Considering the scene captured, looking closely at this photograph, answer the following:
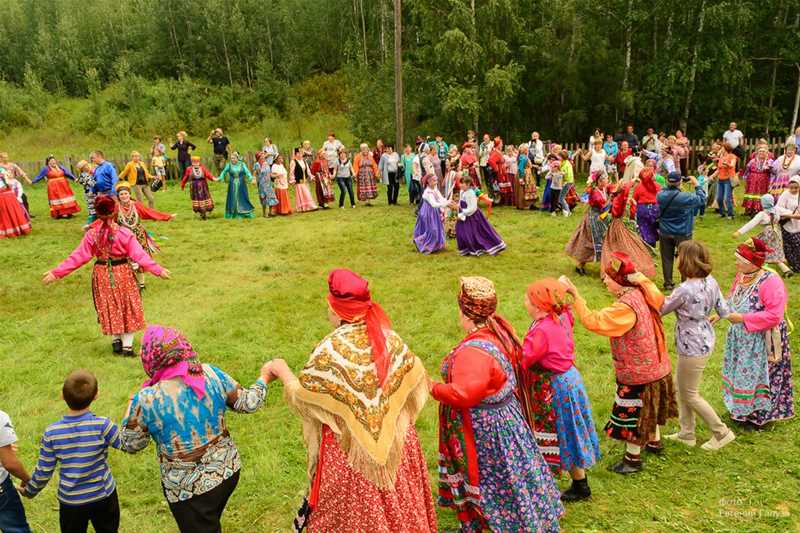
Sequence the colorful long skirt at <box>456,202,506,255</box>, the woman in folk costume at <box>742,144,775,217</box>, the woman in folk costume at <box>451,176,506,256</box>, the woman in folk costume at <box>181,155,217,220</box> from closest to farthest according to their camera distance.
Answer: the woman in folk costume at <box>451,176,506,256</box>, the colorful long skirt at <box>456,202,506,255</box>, the woman in folk costume at <box>742,144,775,217</box>, the woman in folk costume at <box>181,155,217,220</box>

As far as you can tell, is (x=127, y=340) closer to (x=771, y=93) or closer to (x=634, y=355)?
(x=634, y=355)

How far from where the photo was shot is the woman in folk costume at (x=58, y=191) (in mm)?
16609

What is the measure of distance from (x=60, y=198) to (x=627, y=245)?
14276mm

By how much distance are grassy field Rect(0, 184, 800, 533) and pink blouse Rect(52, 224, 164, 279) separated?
1262mm

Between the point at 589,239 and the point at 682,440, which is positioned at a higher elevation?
the point at 589,239

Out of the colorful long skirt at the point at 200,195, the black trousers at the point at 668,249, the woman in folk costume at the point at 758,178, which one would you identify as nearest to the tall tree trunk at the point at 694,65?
the woman in folk costume at the point at 758,178

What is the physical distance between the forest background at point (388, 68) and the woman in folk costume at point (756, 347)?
756 inches

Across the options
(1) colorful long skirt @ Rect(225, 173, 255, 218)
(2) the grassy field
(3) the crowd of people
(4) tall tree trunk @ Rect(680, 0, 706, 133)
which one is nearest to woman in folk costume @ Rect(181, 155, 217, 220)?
(2) the grassy field

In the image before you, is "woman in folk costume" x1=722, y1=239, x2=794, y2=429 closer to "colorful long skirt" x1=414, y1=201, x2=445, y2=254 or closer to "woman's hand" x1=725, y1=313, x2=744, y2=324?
"woman's hand" x1=725, y1=313, x2=744, y2=324

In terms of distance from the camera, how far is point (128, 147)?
31703 mm

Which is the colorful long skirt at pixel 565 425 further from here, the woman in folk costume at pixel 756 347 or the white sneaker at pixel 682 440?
the woman in folk costume at pixel 756 347

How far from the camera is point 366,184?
722 inches

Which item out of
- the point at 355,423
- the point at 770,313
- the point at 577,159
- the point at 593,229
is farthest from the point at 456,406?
the point at 577,159

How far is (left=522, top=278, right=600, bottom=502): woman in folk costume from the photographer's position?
14.0ft
